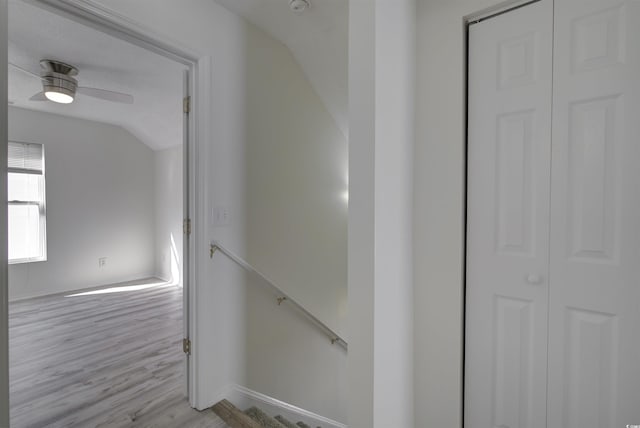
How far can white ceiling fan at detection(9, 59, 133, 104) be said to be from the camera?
2.67 metres

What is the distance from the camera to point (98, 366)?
89.2 inches

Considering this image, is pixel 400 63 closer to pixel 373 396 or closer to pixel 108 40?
pixel 373 396

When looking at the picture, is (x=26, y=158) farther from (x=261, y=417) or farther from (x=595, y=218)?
(x=595, y=218)

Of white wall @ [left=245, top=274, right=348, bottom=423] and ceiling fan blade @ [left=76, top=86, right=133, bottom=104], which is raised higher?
ceiling fan blade @ [left=76, top=86, right=133, bottom=104]

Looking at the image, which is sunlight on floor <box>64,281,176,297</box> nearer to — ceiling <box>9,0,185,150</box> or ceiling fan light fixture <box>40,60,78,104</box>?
ceiling <box>9,0,185,150</box>

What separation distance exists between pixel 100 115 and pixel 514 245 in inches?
213

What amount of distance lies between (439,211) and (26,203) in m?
5.39

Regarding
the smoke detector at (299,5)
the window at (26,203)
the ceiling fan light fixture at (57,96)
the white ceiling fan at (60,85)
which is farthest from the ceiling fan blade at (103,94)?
the window at (26,203)

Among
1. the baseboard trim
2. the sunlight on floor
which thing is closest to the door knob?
the sunlight on floor

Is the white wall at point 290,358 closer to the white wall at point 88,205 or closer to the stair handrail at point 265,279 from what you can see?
the stair handrail at point 265,279

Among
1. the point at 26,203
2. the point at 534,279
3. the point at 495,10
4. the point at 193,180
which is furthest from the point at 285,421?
the point at 26,203

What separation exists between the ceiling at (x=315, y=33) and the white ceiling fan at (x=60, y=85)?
1681 mm

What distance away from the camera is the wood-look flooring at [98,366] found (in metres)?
1.69

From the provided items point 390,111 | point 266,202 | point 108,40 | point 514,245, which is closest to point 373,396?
point 514,245
